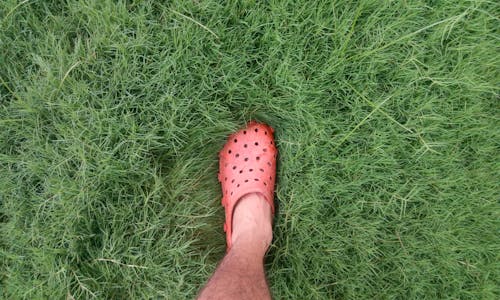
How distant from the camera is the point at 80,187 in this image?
132cm

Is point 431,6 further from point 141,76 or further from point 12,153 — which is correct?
point 12,153

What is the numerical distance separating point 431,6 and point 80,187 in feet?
4.40

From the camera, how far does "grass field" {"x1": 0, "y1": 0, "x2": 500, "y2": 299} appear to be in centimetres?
134

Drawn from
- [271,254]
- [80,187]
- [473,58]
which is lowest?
[271,254]

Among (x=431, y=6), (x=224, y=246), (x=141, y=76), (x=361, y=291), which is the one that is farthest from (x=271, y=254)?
(x=431, y=6)

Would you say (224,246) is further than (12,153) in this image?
Yes

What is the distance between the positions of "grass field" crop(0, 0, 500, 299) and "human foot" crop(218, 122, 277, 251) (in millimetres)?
54

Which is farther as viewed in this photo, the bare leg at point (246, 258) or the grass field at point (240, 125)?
the grass field at point (240, 125)

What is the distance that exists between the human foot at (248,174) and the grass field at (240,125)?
54 millimetres

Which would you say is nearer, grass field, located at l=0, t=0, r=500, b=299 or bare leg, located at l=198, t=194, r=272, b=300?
bare leg, located at l=198, t=194, r=272, b=300

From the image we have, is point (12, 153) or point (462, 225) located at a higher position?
point (12, 153)

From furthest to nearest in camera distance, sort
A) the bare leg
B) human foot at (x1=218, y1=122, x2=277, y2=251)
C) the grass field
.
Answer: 1. human foot at (x1=218, y1=122, x2=277, y2=251)
2. the grass field
3. the bare leg

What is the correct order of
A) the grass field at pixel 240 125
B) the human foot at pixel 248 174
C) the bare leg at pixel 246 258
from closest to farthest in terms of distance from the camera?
the bare leg at pixel 246 258 → the grass field at pixel 240 125 → the human foot at pixel 248 174

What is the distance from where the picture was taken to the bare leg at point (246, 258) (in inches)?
45.5
